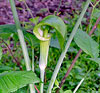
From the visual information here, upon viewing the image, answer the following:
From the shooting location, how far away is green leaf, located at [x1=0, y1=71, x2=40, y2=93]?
51 cm

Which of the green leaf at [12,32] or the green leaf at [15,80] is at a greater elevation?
the green leaf at [12,32]

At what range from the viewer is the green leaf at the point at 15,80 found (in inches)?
20.3

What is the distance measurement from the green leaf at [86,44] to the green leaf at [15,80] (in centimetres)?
19

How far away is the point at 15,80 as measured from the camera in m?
0.54

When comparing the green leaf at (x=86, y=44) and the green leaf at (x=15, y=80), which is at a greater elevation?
the green leaf at (x=86, y=44)

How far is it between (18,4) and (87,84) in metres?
2.10

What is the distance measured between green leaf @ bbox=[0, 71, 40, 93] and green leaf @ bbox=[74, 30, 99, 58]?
194mm

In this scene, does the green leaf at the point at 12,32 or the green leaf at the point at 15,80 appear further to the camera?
the green leaf at the point at 12,32

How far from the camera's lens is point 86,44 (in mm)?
674

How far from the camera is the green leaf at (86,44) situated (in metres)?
0.63

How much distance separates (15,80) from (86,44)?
0.28 m

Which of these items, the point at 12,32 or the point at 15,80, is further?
the point at 12,32

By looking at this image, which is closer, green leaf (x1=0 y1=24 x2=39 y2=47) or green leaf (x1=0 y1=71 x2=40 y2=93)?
green leaf (x1=0 y1=71 x2=40 y2=93)

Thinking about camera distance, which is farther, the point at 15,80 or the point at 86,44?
the point at 86,44
